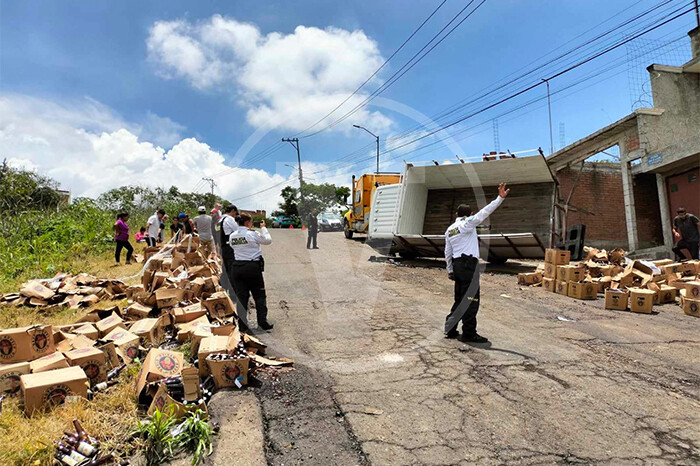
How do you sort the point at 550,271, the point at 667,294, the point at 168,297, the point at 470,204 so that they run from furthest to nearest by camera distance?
the point at 470,204 < the point at 550,271 < the point at 667,294 < the point at 168,297

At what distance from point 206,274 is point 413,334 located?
364 cm

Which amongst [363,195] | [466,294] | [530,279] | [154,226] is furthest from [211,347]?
[363,195]

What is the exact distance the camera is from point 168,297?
17.6 ft

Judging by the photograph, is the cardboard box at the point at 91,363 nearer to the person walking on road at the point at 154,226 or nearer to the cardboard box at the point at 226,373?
the cardboard box at the point at 226,373

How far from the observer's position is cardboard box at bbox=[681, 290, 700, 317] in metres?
5.73

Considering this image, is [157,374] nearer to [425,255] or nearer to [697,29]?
[425,255]

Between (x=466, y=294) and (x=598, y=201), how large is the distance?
43.7 feet

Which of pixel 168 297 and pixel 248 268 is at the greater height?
pixel 248 268

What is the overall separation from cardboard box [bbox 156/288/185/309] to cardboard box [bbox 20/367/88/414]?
2371mm

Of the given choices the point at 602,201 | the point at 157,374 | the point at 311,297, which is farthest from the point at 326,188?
the point at 157,374

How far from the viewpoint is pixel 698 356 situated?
400 cm

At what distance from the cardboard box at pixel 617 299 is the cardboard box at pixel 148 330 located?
6295mm

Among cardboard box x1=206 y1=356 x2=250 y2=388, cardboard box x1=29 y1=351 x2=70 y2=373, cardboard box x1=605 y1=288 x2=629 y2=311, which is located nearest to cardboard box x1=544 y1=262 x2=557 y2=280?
cardboard box x1=605 y1=288 x2=629 y2=311

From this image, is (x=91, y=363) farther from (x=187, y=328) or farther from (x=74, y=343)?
(x=187, y=328)
